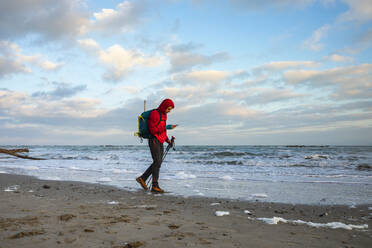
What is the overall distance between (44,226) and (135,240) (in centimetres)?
118

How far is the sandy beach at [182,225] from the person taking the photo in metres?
2.61

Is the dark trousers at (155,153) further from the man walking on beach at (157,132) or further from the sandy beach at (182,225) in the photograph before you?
the sandy beach at (182,225)

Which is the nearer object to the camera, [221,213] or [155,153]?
[221,213]

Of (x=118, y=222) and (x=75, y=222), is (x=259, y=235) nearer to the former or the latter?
(x=118, y=222)

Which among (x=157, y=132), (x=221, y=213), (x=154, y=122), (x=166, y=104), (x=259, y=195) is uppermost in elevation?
(x=166, y=104)

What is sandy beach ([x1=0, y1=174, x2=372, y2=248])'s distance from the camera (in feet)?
8.55

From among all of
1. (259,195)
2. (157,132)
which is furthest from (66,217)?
(259,195)

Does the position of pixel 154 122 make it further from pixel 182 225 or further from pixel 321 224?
pixel 321 224

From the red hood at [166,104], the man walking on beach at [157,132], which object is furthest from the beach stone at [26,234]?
the red hood at [166,104]

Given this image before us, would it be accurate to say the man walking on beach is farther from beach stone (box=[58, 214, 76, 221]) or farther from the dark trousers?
beach stone (box=[58, 214, 76, 221])

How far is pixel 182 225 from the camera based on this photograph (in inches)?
128

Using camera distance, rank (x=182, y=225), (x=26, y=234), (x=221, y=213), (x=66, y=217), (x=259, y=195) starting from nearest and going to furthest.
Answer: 1. (x=26, y=234)
2. (x=182, y=225)
3. (x=66, y=217)
4. (x=221, y=213)
5. (x=259, y=195)

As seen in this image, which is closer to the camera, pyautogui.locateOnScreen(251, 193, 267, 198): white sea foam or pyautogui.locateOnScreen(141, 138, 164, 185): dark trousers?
pyautogui.locateOnScreen(251, 193, 267, 198): white sea foam

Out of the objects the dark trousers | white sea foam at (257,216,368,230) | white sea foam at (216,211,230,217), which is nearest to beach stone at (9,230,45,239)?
white sea foam at (216,211,230,217)
